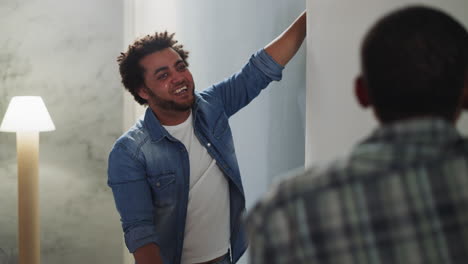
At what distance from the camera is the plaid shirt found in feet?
2.00

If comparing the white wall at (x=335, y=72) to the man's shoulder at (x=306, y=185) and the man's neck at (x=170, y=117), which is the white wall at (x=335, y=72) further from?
the man's shoulder at (x=306, y=185)

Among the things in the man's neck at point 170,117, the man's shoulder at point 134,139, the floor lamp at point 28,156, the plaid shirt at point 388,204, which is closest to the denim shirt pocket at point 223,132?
the man's neck at point 170,117

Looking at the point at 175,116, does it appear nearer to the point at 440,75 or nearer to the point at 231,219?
the point at 231,219

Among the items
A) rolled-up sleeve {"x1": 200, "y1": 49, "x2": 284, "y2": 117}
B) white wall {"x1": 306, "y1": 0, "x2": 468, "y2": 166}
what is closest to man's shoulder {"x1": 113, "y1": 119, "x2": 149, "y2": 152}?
rolled-up sleeve {"x1": 200, "y1": 49, "x2": 284, "y2": 117}

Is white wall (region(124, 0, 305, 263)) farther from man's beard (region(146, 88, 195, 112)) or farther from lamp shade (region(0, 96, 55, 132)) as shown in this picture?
lamp shade (region(0, 96, 55, 132))

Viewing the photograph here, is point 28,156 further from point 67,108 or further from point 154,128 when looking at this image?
point 154,128

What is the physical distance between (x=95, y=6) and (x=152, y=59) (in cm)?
116

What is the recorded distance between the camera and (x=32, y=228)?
2531 millimetres

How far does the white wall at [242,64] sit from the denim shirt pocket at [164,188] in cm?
39

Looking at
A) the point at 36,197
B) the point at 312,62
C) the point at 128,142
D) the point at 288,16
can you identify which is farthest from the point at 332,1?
the point at 36,197

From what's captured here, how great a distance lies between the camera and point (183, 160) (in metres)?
1.71

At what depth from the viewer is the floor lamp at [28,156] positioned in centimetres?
245

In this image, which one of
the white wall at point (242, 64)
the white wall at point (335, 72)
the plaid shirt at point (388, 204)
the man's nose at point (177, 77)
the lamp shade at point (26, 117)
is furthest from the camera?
the lamp shade at point (26, 117)

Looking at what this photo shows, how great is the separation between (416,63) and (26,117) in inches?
82.9
